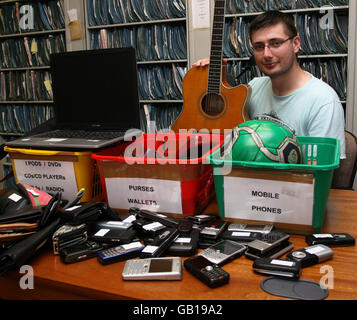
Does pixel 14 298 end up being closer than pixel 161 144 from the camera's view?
Yes

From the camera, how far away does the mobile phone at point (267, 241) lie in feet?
2.80

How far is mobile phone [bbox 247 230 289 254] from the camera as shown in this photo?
0.85 meters

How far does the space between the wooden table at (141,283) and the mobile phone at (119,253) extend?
1 centimetres

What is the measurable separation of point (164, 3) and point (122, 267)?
8.37 ft

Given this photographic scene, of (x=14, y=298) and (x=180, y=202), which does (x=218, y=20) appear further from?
(x=14, y=298)

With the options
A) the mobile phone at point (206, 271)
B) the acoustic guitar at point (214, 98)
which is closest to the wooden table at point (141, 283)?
the mobile phone at point (206, 271)

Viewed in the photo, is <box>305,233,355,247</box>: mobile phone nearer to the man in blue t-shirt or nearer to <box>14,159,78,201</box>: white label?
<box>14,159,78,201</box>: white label

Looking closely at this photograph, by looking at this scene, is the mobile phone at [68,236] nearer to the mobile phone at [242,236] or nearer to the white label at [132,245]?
the white label at [132,245]

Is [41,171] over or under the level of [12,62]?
under

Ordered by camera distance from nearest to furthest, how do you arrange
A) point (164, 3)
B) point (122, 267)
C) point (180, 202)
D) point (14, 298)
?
point (122, 267)
point (14, 298)
point (180, 202)
point (164, 3)

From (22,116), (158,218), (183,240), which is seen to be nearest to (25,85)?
(22,116)


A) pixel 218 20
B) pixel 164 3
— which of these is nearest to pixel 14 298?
pixel 218 20

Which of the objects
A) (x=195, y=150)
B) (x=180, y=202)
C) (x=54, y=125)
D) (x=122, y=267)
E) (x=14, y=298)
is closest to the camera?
(x=122, y=267)

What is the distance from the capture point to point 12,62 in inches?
146
